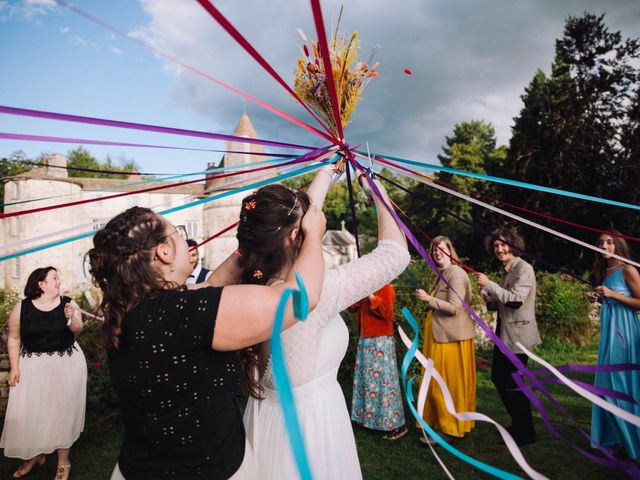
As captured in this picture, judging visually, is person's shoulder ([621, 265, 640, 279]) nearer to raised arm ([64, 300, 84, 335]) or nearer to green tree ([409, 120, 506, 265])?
raised arm ([64, 300, 84, 335])

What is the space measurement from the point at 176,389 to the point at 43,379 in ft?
11.4

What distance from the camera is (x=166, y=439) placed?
1.44m

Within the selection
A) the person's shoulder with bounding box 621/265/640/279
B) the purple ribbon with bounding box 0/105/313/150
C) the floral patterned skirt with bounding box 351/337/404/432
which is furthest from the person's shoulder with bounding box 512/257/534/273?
the purple ribbon with bounding box 0/105/313/150

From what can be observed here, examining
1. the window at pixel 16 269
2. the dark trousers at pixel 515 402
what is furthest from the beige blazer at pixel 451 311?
the window at pixel 16 269

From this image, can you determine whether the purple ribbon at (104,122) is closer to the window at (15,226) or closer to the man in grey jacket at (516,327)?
the man in grey jacket at (516,327)

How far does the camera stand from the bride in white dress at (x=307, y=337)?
5.71 feet

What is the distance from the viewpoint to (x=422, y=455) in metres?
4.31

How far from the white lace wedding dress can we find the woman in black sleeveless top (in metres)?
3.01

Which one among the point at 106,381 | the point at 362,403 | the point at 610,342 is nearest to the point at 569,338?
the point at 610,342

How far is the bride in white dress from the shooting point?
174cm

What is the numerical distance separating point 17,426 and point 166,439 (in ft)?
11.6

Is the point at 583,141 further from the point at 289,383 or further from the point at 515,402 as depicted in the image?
the point at 289,383

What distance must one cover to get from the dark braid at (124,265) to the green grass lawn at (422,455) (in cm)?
334

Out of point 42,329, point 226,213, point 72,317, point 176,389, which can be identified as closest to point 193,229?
point 226,213
